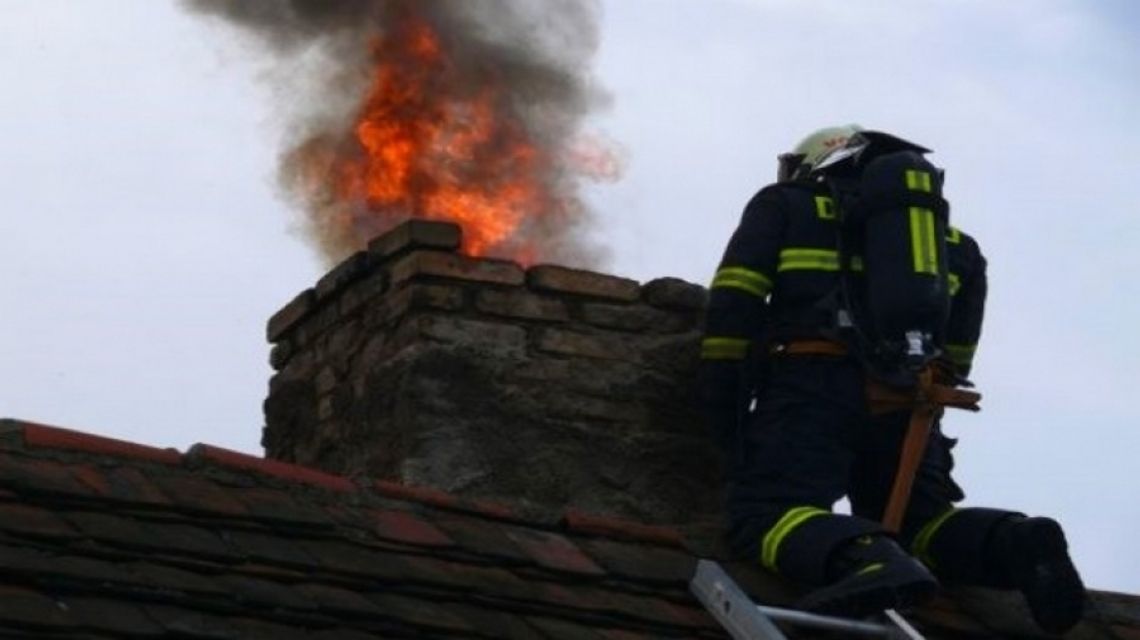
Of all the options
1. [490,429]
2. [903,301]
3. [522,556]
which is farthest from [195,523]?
[903,301]

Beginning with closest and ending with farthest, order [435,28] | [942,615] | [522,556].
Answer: [522,556] → [942,615] → [435,28]

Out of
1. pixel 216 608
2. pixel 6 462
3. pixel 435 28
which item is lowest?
pixel 216 608

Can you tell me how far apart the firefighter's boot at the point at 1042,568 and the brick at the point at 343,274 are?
2.05m

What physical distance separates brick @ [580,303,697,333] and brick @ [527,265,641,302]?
0.03m

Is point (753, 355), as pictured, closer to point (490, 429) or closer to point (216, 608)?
point (490, 429)

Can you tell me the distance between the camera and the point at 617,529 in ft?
22.9

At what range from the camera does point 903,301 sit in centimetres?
761

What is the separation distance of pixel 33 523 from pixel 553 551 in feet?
4.53

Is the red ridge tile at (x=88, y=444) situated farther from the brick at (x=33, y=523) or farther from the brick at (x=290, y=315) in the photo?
the brick at (x=290, y=315)

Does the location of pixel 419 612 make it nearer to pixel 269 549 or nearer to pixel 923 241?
pixel 269 549

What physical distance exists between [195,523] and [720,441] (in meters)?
2.04

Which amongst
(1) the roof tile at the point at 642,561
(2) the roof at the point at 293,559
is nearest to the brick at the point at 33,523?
(2) the roof at the point at 293,559

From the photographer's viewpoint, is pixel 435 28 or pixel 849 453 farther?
pixel 435 28

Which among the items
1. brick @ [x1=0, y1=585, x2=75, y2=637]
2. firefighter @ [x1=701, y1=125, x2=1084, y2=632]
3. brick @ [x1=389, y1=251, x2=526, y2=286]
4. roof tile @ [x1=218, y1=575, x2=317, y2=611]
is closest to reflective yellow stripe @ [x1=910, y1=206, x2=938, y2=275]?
firefighter @ [x1=701, y1=125, x2=1084, y2=632]
